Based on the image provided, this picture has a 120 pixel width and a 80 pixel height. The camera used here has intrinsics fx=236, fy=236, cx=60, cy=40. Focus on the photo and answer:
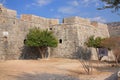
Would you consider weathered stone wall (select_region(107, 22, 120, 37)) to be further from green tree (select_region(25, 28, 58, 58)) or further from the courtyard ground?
the courtyard ground

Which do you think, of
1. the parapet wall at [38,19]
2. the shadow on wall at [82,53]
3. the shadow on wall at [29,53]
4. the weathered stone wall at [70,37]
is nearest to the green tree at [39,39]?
the shadow on wall at [29,53]

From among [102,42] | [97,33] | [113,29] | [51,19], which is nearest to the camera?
[102,42]

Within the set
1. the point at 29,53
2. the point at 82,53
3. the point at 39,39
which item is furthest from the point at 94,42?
the point at 29,53

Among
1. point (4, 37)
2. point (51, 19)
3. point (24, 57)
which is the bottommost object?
point (24, 57)

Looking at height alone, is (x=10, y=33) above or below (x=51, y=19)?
below

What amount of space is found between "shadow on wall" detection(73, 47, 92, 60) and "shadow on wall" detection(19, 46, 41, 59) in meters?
4.07

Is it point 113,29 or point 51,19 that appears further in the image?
point 113,29

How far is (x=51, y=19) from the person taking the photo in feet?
88.0

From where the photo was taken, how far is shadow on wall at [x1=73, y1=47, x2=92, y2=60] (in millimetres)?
25422

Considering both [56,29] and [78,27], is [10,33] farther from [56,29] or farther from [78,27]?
[78,27]

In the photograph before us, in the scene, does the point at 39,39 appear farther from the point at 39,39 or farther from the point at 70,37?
the point at 70,37

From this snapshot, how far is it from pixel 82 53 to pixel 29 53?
5.78 metres

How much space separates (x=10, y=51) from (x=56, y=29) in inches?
246

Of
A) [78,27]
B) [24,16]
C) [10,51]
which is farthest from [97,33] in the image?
[10,51]
